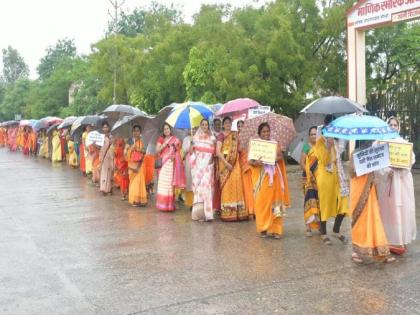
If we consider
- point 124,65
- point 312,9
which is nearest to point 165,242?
point 312,9

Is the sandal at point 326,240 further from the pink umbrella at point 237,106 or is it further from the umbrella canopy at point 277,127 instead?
the pink umbrella at point 237,106

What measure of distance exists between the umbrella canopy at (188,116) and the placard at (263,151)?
5.55ft

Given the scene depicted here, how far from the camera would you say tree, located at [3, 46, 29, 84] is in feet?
290

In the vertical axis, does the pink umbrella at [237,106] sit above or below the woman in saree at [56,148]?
above

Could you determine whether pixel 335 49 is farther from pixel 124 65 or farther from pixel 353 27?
pixel 124 65

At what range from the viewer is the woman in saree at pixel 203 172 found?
8.34 metres

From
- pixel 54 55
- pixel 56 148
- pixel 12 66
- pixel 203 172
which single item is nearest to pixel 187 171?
pixel 203 172

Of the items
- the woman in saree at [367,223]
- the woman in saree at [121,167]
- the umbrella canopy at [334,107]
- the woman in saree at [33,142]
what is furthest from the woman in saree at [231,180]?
the woman in saree at [33,142]

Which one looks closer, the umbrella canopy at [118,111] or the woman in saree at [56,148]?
the umbrella canopy at [118,111]

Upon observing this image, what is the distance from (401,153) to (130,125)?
6089 millimetres

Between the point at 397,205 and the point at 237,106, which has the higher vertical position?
the point at 237,106

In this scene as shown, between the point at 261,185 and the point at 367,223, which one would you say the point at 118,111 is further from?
the point at 367,223

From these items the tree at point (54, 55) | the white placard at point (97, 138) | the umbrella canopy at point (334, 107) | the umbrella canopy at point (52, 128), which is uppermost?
the tree at point (54, 55)

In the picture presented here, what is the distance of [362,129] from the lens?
5.52 meters
